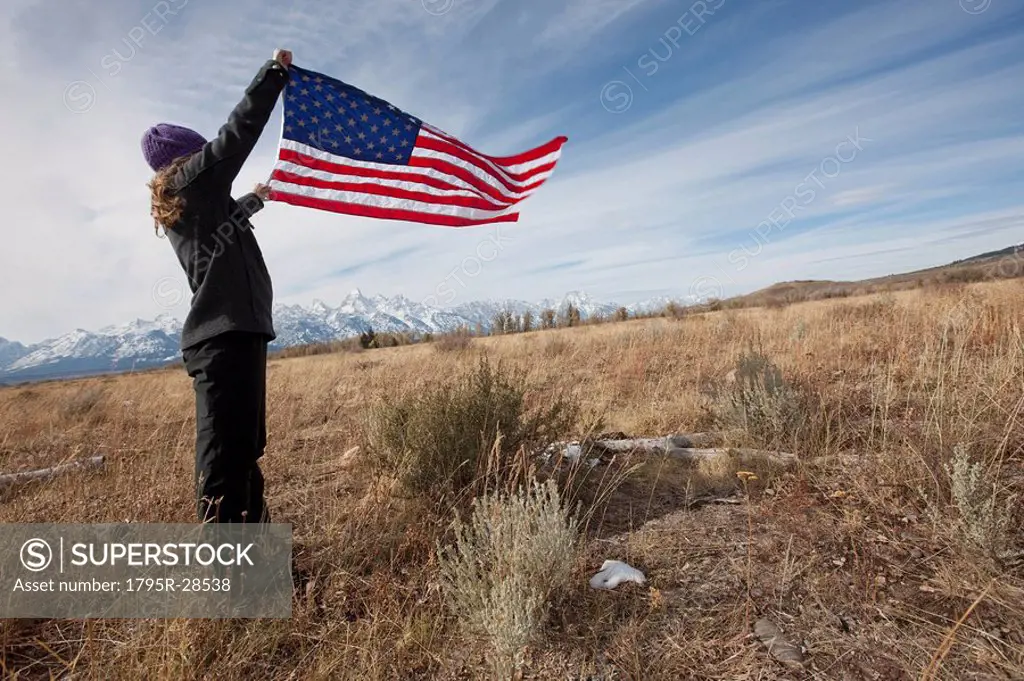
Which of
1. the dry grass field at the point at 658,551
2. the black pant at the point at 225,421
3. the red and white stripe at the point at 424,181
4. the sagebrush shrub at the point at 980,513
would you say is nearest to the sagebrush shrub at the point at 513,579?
the dry grass field at the point at 658,551

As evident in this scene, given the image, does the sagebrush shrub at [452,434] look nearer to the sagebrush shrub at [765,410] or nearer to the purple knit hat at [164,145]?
the sagebrush shrub at [765,410]

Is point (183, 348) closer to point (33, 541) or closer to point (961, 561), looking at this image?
point (33, 541)

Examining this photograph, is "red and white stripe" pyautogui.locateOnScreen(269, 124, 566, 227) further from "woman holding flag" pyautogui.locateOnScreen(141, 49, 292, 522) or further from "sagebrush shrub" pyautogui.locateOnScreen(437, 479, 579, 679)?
"sagebrush shrub" pyautogui.locateOnScreen(437, 479, 579, 679)

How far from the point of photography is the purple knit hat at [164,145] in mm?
2336

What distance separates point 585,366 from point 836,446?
17.4 feet

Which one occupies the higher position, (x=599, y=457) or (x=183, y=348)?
Answer: (x=183, y=348)

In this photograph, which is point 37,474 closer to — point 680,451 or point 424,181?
point 424,181

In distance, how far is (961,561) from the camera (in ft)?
6.70

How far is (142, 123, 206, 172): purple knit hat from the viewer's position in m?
2.34

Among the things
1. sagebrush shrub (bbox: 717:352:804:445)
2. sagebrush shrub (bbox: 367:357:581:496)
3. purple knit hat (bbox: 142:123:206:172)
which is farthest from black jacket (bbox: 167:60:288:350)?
sagebrush shrub (bbox: 717:352:804:445)

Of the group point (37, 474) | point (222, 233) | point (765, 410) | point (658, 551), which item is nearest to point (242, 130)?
point (222, 233)

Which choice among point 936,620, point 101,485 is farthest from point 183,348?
point 936,620

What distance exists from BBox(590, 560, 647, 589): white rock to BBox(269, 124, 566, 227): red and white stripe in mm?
3099

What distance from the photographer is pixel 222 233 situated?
2.33 metres
